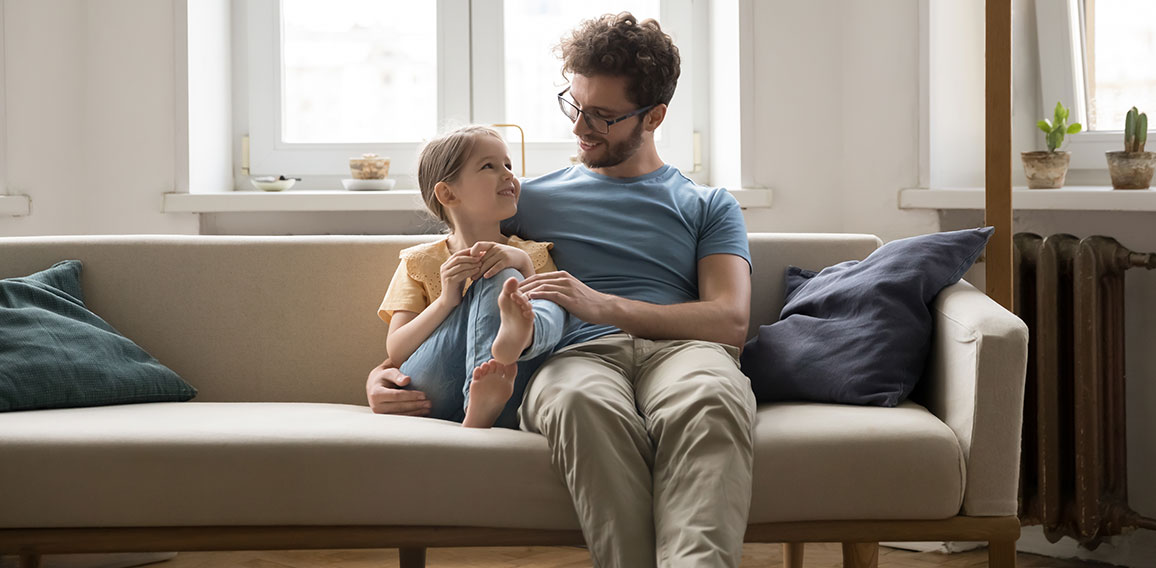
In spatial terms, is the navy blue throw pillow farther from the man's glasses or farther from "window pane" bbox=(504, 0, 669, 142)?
"window pane" bbox=(504, 0, 669, 142)

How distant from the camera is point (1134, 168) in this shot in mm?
2539

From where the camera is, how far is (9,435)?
1.68 metres

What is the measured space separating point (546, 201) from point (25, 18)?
1673 millimetres

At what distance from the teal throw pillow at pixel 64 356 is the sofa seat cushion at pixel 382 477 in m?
0.27

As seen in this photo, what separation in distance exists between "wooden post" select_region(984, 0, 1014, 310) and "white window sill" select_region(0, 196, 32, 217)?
240 centimetres

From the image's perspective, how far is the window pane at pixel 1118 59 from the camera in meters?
2.82

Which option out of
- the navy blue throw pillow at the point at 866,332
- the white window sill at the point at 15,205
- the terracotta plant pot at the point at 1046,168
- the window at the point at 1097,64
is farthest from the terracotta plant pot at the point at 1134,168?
the white window sill at the point at 15,205

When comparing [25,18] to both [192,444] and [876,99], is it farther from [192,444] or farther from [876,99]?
[876,99]

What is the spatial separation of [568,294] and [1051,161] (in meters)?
1.46

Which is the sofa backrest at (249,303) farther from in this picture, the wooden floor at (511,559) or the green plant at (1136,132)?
the green plant at (1136,132)

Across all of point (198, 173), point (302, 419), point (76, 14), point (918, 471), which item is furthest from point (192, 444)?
point (76, 14)

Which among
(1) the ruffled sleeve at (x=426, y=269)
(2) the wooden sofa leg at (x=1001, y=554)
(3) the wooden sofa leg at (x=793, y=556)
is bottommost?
(3) the wooden sofa leg at (x=793, y=556)

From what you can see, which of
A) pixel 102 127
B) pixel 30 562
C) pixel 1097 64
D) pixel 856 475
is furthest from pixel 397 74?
pixel 856 475

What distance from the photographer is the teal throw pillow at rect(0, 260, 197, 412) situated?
1937 millimetres
